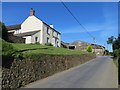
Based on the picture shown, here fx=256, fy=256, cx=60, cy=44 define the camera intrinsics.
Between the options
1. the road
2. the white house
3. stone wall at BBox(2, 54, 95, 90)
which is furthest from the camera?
the white house

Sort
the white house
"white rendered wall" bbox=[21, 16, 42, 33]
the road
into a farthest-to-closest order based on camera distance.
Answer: "white rendered wall" bbox=[21, 16, 42, 33] → the white house → the road

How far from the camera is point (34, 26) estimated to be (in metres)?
54.5

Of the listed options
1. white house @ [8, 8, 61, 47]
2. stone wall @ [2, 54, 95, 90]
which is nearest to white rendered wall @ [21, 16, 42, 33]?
white house @ [8, 8, 61, 47]

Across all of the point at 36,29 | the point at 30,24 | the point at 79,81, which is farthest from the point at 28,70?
the point at 30,24

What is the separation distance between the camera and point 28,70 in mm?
15117

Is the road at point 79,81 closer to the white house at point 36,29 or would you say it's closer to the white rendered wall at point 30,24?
the white house at point 36,29

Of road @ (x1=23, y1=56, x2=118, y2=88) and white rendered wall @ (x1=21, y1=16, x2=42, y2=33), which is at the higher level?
white rendered wall @ (x1=21, y1=16, x2=42, y2=33)

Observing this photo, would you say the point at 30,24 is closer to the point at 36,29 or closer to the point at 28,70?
the point at 36,29

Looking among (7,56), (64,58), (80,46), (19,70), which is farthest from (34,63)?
(80,46)

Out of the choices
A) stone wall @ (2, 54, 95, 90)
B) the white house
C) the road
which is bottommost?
the road

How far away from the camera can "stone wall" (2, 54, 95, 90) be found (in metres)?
12.4

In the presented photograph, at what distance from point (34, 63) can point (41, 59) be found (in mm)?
1545

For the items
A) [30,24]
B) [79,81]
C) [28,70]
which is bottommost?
[79,81]

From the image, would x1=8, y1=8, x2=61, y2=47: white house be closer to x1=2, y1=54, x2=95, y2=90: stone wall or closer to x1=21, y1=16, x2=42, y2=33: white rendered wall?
A: x1=21, y1=16, x2=42, y2=33: white rendered wall
